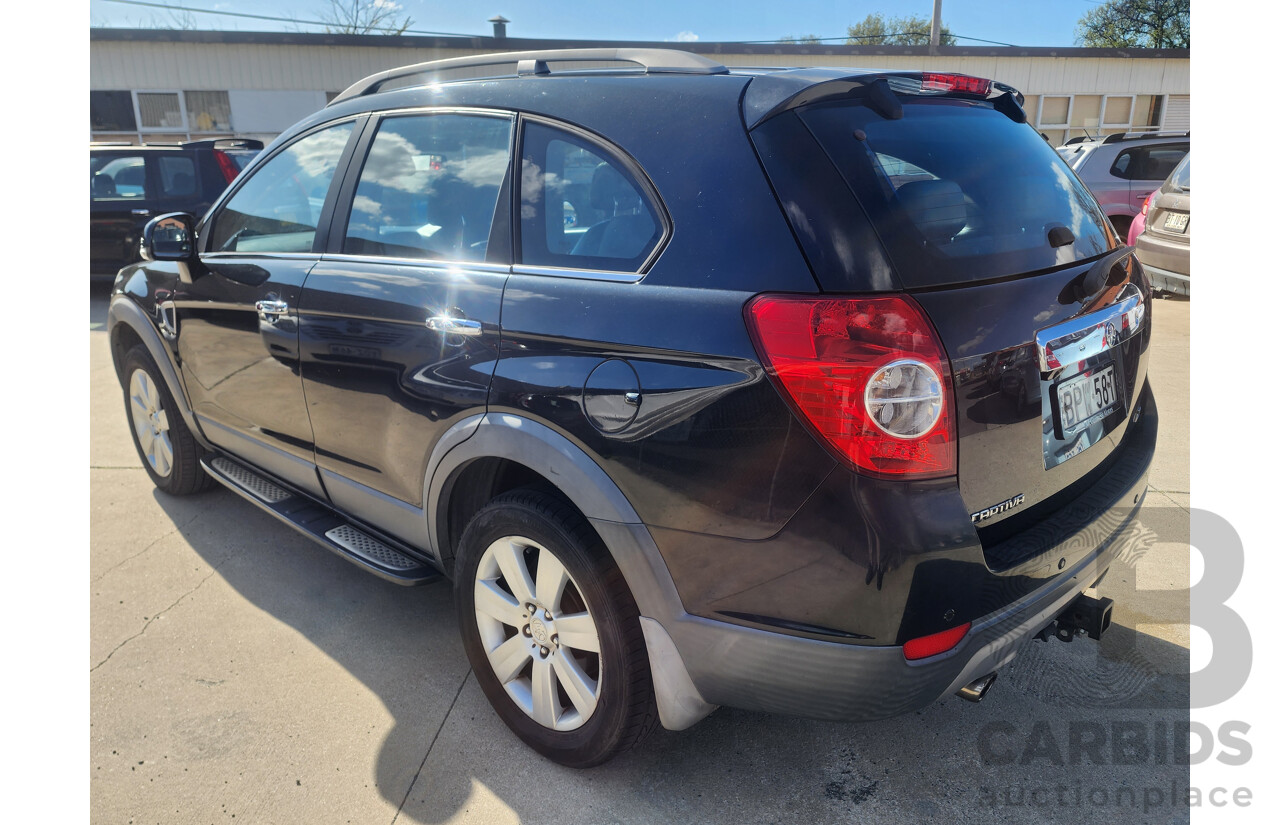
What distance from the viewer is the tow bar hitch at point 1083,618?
2.11 meters

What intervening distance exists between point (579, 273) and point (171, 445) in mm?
2986

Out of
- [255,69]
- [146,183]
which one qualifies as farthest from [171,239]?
[255,69]

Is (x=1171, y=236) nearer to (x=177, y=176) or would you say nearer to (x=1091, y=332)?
(x=1091, y=332)

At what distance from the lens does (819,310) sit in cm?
165

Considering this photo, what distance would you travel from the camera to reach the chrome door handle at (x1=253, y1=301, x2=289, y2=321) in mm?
2914

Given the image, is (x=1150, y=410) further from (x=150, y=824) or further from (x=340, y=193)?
(x=150, y=824)

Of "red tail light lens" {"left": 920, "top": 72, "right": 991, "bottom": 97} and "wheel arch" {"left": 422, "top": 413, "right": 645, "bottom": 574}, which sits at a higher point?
"red tail light lens" {"left": 920, "top": 72, "right": 991, "bottom": 97}

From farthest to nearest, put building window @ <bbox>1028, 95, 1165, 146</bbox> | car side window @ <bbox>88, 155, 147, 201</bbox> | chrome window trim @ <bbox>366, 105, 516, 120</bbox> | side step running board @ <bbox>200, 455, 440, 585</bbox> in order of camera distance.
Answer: building window @ <bbox>1028, 95, 1165, 146</bbox>
car side window @ <bbox>88, 155, 147, 201</bbox>
side step running board @ <bbox>200, 455, 440, 585</bbox>
chrome window trim @ <bbox>366, 105, 516, 120</bbox>

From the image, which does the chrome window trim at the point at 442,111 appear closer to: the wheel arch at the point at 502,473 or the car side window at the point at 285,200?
the car side window at the point at 285,200

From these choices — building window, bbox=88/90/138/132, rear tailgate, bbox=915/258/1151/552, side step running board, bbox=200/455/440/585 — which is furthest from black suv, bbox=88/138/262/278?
building window, bbox=88/90/138/132

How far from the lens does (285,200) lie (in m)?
3.23

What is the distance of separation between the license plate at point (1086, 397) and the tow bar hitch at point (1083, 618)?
1.55 ft

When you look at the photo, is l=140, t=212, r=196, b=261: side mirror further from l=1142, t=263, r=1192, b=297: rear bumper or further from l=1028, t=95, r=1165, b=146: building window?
l=1028, t=95, r=1165, b=146: building window

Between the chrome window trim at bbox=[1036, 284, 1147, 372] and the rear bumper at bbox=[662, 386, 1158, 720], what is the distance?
0.43 m
